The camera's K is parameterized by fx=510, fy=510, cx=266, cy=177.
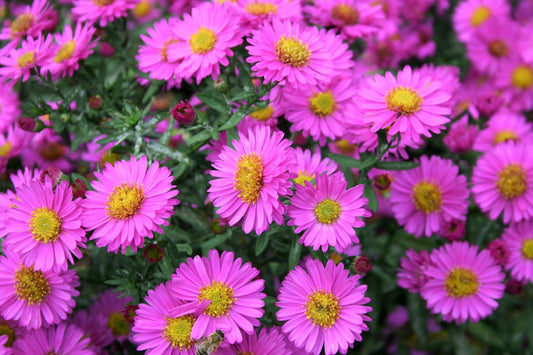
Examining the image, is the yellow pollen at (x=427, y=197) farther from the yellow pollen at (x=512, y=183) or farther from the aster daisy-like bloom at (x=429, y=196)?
the yellow pollen at (x=512, y=183)

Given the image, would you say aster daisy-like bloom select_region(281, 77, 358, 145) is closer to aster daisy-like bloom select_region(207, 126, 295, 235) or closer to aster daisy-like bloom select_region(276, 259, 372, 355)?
aster daisy-like bloom select_region(207, 126, 295, 235)

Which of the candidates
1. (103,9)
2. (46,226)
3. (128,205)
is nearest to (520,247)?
(128,205)

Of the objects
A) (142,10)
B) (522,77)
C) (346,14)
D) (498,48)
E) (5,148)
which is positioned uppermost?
(498,48)

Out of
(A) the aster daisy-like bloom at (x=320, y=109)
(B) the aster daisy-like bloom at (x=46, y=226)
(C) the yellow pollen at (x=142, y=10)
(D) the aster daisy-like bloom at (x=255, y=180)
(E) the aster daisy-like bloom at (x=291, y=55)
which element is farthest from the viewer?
(C) the yellow pollen at (x=142, y=10)

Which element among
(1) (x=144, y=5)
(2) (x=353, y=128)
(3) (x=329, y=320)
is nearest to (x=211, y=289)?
(3) (x=329, y=320)

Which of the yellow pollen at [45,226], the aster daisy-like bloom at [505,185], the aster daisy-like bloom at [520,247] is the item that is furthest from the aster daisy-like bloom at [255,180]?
the aster daisy-like bloom at [520,247]

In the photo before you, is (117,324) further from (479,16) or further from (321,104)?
(479,16)
